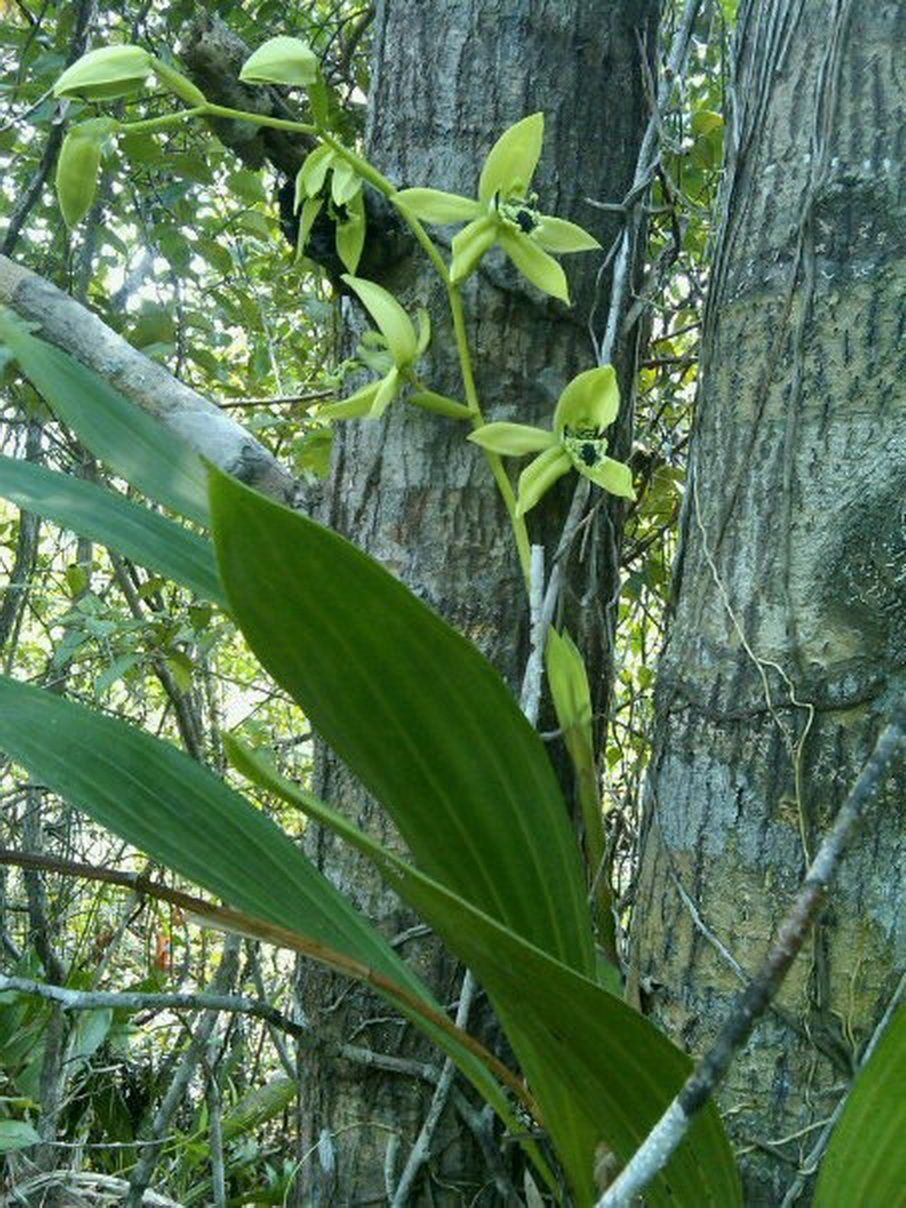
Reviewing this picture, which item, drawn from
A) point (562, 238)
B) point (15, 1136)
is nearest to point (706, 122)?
point (562, 238)

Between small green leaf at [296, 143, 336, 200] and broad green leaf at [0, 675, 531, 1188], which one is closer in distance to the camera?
broad green leaf at [0, 675, 531, 1188]

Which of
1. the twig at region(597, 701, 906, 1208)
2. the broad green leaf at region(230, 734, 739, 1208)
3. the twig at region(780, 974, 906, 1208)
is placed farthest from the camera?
the twig at region(780, 974, 906, 1208)

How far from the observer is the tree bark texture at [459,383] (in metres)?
0.88

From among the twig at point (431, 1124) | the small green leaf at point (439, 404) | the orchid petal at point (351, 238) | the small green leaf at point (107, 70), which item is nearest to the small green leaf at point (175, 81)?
the small green leaf at point (107, 70)

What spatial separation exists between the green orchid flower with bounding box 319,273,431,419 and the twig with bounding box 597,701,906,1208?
1.56 feet

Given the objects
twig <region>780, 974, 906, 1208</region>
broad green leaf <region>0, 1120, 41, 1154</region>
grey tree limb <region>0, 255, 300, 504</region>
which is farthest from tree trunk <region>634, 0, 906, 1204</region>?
broad green leaf <region>0, 1120, 41, 1154</region>

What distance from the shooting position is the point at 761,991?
0.34m

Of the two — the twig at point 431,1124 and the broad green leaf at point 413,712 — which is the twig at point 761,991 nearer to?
the broad green leaf at point 413,712

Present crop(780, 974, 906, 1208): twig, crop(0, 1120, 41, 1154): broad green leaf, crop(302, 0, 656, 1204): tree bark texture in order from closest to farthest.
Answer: crop(780, 974, 906, 1208): twig → crop(302, 0, 656, 1204): tree bark texture → crop(0, 1120, 41, 1154): broad green leaf

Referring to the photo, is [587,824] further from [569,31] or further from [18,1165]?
[18,1165]

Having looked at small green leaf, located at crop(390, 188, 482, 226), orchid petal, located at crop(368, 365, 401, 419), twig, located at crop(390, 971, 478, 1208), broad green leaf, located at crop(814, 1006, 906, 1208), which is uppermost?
small green leaf, located at crop(390, 188, 482, 226)

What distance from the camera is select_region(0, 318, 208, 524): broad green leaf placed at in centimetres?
70

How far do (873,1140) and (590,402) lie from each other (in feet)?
1.47

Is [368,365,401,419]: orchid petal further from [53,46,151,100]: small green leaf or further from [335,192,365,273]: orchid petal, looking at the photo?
[53,46,151,100]: small green leaf
